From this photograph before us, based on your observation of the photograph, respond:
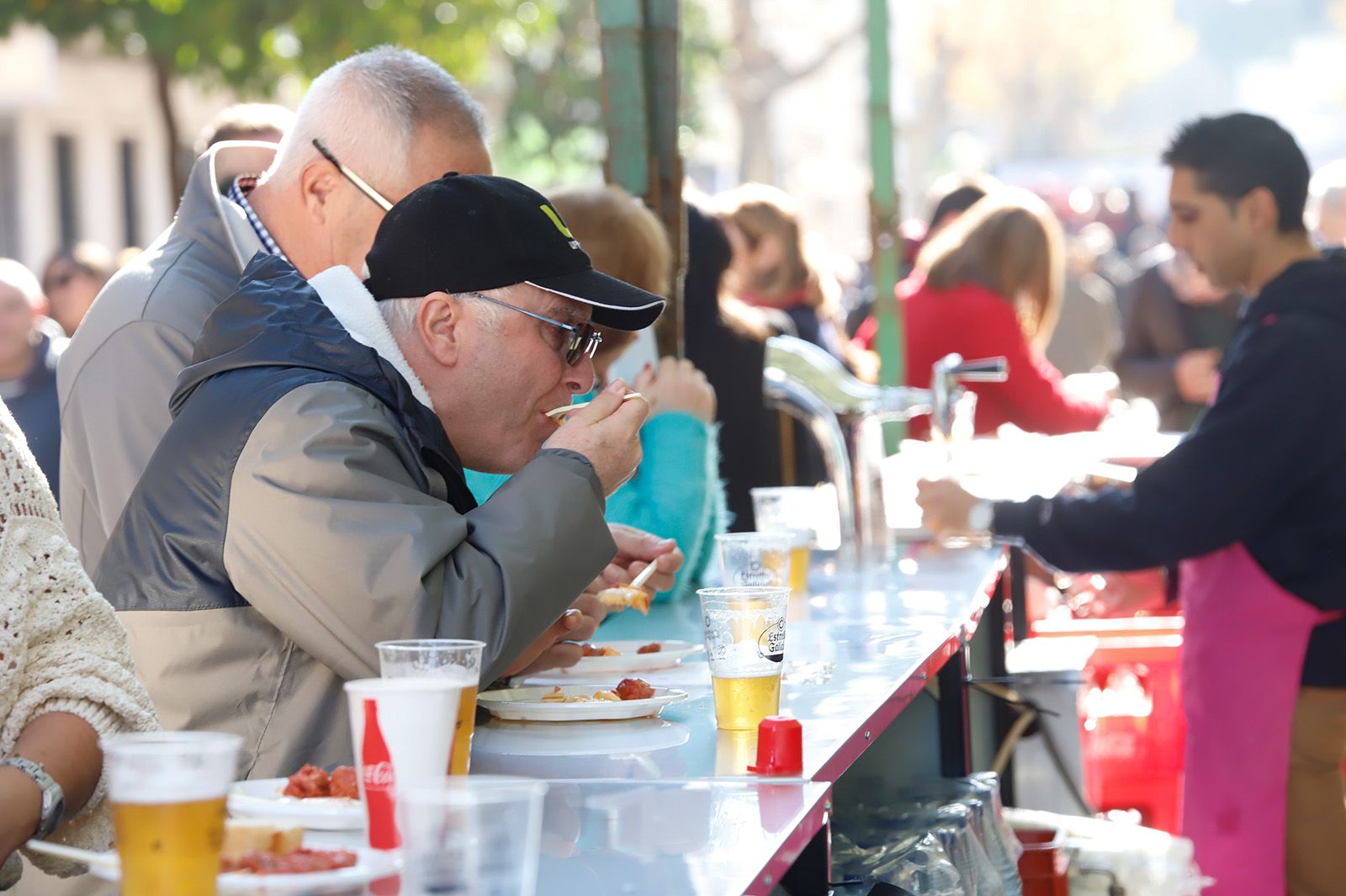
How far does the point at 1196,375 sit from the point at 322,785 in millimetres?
8074

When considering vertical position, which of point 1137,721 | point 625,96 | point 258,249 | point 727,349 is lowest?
point 1137,721

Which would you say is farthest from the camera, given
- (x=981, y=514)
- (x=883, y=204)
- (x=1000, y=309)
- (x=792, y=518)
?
(x=883, y=204)

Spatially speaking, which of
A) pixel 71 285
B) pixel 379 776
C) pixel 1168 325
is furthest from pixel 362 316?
pixel 71 285

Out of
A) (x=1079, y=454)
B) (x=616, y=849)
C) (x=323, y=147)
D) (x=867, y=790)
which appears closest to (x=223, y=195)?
(x=323, y=147)

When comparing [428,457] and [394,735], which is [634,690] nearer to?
[428,457]

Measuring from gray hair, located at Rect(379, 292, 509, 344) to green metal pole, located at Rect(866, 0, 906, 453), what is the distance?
17.4 feet

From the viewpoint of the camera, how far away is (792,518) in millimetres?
3961

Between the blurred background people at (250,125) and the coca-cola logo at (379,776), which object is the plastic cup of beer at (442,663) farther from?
the blurred background people at (250,125)

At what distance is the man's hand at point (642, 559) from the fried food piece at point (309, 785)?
152 cm

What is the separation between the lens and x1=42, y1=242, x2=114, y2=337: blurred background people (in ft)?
34.3

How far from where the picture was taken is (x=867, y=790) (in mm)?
3828

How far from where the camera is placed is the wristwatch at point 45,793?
6.34ft

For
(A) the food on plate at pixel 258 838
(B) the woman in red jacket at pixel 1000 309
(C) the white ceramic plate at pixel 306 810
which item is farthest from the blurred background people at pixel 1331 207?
(A) the food on plate at pixel 258 838

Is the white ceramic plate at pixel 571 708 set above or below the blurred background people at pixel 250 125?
below
